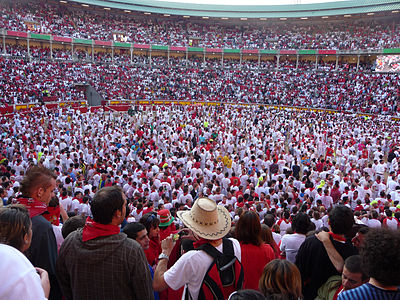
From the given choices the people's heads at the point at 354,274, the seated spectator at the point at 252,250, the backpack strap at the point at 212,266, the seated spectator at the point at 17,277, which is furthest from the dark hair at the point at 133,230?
the people's heads at the point at 354,274

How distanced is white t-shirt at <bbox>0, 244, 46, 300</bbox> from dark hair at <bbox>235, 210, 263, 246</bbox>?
188 centimetres

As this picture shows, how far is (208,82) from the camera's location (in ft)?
138

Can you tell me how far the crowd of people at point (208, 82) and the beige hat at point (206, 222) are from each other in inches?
1128

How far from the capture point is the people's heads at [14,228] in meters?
2.15

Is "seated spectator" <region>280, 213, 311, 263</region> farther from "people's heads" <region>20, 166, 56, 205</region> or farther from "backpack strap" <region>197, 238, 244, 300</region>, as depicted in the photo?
"people's heads" <region>20, 166, 56, 205</region>

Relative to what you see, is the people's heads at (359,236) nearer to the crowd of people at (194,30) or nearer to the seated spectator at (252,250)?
the seated spectator at (252,250)

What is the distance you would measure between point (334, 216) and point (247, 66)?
147 ft

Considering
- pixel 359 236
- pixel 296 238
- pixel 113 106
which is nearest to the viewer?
pixel 359 236

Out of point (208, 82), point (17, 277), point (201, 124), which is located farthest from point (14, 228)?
point (208, 82)

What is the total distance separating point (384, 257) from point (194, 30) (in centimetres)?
5407

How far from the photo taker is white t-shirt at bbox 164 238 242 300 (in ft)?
8.05

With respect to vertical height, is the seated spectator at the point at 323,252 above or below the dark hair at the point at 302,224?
above

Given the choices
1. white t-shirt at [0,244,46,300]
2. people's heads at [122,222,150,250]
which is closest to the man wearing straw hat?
people's heads at [122,222,150,250]

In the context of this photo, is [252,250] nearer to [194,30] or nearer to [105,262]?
[105,262]
